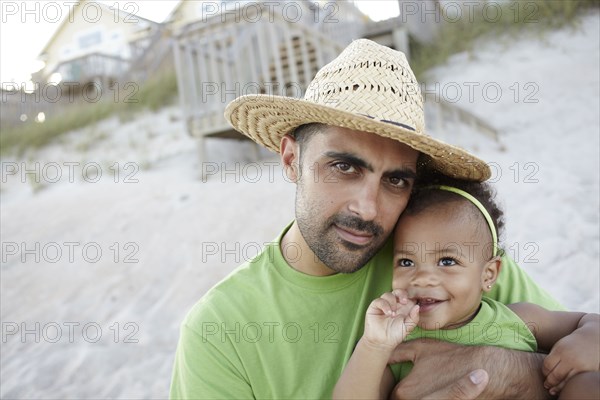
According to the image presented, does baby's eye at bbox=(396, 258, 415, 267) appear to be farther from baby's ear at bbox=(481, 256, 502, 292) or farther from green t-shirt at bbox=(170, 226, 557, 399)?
baby's ear at bbox=(481, 256, 502, 292)

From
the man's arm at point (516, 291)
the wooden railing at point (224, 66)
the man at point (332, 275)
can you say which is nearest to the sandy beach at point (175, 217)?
the wooden railing at point (224, 66)

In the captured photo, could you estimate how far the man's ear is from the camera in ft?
7.40

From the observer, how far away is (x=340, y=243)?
198cm

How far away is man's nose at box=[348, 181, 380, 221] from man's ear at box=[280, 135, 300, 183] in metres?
0.36

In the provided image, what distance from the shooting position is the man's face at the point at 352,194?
197cm

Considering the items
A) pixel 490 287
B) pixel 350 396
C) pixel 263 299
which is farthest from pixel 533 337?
pixel 263 299

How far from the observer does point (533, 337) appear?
2.02 metres

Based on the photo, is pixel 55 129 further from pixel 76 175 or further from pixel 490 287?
pixel 490 287

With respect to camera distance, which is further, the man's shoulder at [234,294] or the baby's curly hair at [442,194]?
the baby's curly hair at [442,194]

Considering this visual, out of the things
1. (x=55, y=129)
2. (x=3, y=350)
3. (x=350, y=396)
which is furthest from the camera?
(x=55, y=129)

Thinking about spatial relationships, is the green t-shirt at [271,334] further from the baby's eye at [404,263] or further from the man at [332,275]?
the baby's eye at [404,263]

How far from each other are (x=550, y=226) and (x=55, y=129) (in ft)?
29.9

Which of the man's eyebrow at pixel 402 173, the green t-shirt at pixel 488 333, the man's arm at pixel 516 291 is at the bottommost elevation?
the green t-shirt at pixel 488 333

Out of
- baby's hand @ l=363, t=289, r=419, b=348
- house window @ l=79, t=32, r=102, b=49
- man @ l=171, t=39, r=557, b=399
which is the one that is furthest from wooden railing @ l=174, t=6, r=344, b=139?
house window @ l=79, t=32, r=102, b=49
